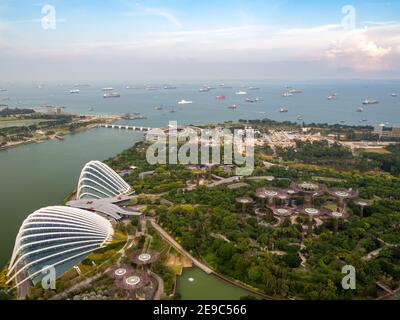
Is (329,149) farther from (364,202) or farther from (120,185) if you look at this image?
(120,185)

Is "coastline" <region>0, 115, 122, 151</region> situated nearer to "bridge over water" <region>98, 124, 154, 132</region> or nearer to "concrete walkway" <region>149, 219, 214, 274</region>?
"bridge over water" <region>98, 124, 154, 132</region>

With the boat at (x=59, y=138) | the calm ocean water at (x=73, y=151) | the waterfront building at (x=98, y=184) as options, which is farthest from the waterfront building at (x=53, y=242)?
the boat at (x=59, y=138)

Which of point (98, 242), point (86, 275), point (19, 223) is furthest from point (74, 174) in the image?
point (86, 275)

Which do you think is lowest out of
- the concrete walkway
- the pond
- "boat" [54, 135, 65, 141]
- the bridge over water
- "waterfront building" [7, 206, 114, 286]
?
the pond

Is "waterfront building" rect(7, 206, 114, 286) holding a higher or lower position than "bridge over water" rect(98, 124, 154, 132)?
lower

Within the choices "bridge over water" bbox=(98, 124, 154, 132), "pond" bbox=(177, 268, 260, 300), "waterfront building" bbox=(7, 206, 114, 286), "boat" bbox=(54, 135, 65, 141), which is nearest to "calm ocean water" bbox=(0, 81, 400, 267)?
"boat" bbox=(54, 135, 65, 141)

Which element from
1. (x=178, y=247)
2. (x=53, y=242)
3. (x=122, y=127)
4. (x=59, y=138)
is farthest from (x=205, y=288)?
(x=122, y=127)
